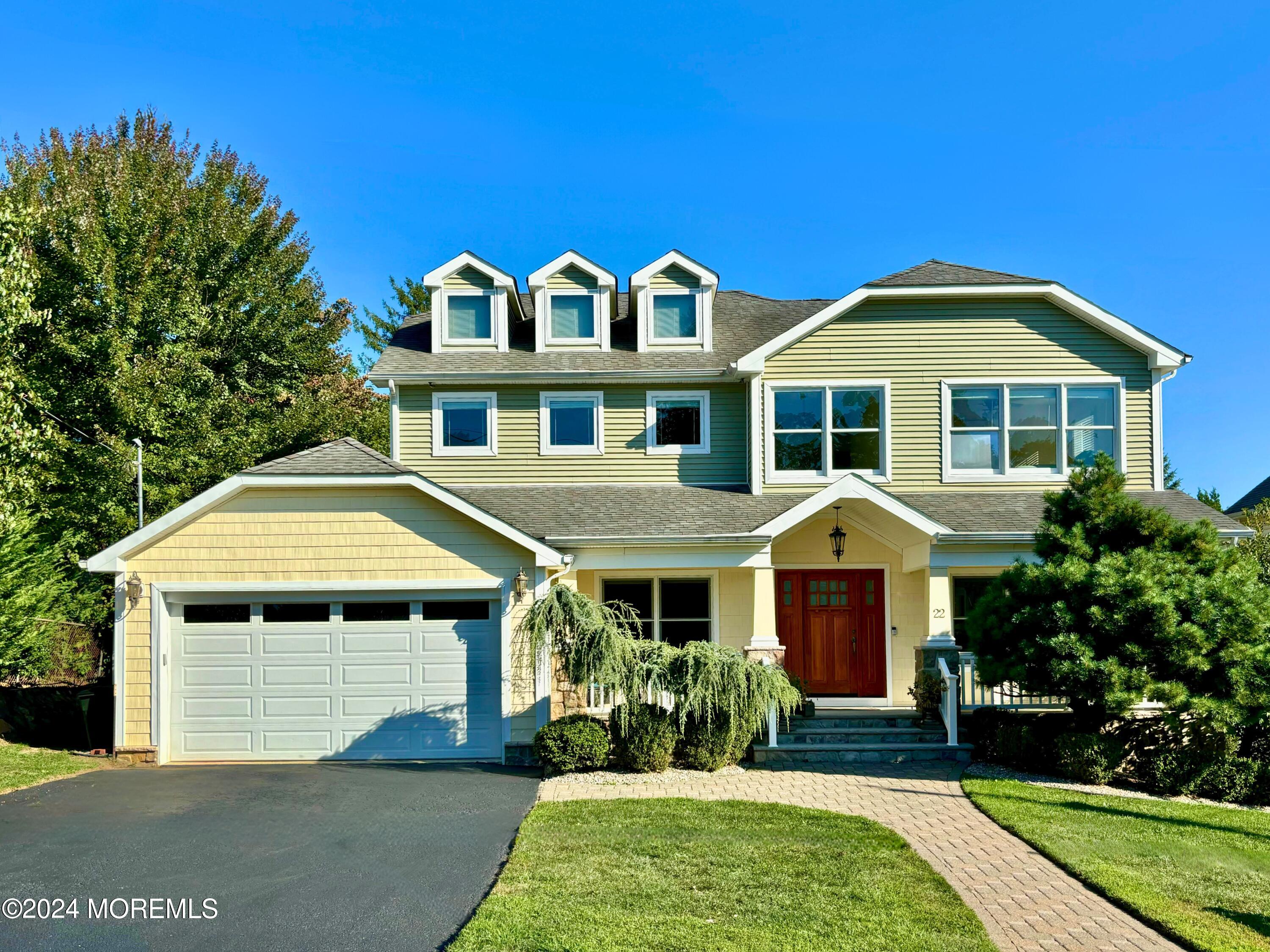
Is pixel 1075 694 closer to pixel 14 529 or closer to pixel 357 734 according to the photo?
pixel 357 734

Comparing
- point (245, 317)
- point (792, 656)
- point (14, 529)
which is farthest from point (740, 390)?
point (245, 317)

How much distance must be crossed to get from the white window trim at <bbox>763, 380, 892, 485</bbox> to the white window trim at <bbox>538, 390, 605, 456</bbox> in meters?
2.94

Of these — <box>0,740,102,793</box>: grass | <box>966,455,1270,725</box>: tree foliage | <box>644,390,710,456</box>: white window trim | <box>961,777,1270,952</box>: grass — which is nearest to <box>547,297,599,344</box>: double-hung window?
<box>644,390,710,456</box>: white window trim

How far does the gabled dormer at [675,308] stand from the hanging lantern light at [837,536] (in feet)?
12.9

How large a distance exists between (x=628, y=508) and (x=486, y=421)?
335cm

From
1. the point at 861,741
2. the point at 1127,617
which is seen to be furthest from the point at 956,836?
the point at 861,741

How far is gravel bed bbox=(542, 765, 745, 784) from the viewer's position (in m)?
11.0

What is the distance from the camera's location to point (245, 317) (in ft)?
75.5

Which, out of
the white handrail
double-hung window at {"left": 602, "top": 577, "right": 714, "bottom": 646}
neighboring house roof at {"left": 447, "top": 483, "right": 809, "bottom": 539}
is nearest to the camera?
the white handrail

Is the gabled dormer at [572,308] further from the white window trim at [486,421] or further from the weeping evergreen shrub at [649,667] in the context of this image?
the weeping evergreen shrub at [649,667]

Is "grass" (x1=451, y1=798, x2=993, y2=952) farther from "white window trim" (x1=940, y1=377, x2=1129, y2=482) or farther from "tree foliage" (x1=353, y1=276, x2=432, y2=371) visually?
"tree foliage" (x1=353, y1=276, x2=432, y2=371)

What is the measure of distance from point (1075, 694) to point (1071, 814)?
5.79 feet

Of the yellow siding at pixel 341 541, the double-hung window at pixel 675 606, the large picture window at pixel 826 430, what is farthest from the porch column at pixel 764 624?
the yellow siding at pixel 341 541

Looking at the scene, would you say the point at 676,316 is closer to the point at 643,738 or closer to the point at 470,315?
the point at 470,315
